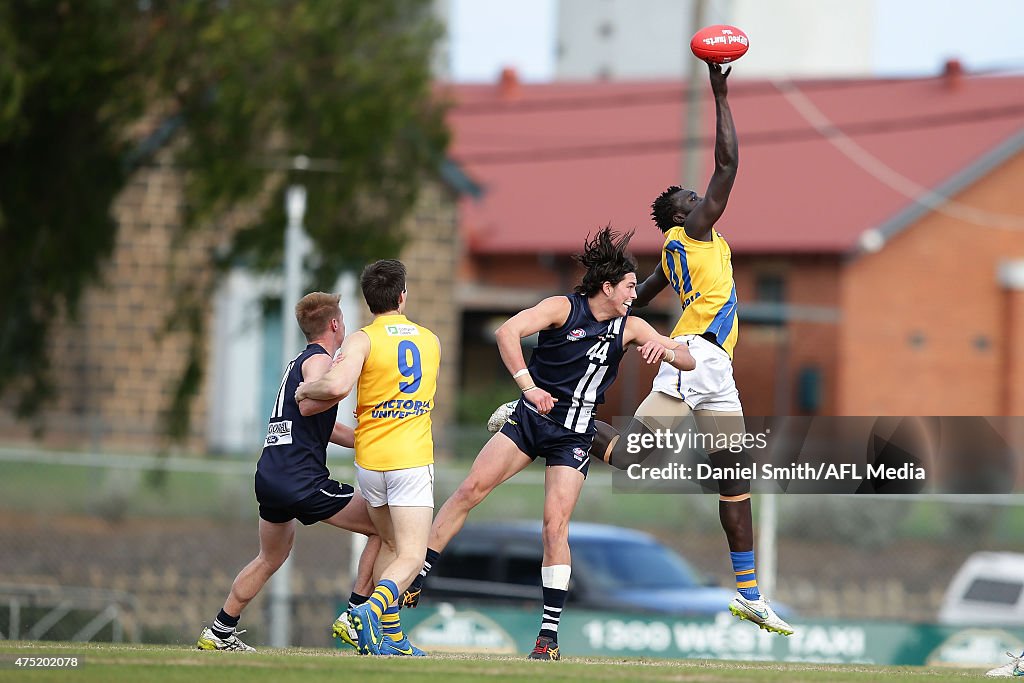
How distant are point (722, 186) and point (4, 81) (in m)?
10.5

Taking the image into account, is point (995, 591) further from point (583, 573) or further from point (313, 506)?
point (313, 506)

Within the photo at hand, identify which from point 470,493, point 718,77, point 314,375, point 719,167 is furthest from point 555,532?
point 718,77

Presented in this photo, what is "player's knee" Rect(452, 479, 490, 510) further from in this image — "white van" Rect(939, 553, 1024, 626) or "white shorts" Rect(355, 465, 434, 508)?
Result: "white van" Rect(939, 553, 1024, 626)

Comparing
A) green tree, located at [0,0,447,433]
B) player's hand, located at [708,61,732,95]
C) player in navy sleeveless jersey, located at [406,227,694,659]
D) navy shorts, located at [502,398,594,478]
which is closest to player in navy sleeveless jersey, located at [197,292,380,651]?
player in navy sleeveless jersey, located at [406,227,694,659]

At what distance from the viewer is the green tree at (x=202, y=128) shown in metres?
18.0

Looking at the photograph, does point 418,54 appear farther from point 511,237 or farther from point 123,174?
point 511,237

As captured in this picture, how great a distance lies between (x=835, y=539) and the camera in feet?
81.7

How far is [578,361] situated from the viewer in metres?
9.29

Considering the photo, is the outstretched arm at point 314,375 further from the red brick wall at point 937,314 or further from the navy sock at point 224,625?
the red brick wall at point 937,314

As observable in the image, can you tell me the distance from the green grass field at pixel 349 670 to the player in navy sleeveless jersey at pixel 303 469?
0.66m

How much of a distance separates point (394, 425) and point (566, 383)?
112 centimetres

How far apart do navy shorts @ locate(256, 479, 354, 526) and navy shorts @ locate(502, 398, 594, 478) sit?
1124 mm

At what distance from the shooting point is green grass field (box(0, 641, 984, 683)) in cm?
800

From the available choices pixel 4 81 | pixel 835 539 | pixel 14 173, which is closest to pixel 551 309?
pixel 4 81
